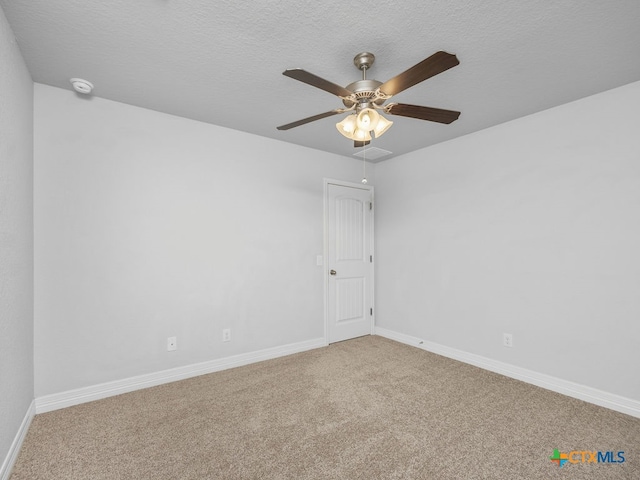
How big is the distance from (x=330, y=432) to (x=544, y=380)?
79.9 inches

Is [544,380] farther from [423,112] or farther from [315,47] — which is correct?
[315,47]

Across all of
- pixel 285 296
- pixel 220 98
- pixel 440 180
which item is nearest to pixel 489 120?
pixel 440 180

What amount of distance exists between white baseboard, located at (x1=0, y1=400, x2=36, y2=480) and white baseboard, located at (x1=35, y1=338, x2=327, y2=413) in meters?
0.12

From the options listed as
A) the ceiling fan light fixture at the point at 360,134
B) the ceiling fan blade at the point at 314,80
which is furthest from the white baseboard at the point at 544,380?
the ceiling fan blade at the point at 314,80

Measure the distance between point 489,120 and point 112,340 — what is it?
3947mm

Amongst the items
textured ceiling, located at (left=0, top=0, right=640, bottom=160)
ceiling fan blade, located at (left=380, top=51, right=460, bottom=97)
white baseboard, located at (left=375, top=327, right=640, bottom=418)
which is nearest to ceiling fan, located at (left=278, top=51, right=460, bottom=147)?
ceiling fan blade, located at (left=380, top=51, right=460, bottom=97)

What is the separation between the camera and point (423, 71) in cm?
145

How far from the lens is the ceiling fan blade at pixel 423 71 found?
1.32 m

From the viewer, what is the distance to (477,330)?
321cm

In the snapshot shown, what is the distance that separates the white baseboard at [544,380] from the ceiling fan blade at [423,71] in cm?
276

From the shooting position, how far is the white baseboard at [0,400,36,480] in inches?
63.9

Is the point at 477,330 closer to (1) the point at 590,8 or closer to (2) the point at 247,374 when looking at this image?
(2) the point at 247,374

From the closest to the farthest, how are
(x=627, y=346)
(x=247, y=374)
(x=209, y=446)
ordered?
(x=209, y=446), (x=627, y=346), (x=247, y=374)
